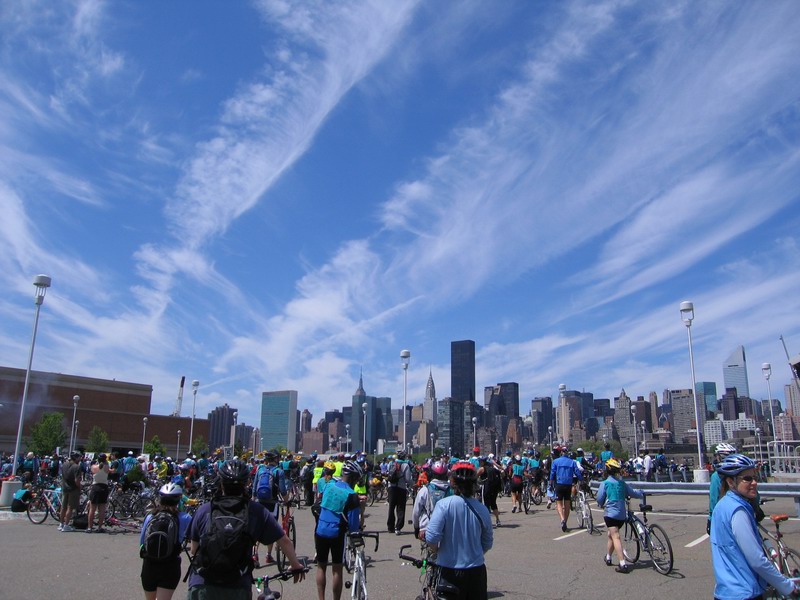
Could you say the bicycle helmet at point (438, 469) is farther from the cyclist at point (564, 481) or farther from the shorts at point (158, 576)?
the cyclist at point (564, 481)

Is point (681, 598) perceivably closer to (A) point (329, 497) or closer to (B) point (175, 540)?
(A) point (329, 497)

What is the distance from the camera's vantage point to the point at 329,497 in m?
8.09

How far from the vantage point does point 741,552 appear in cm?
443

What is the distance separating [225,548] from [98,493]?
13362 millimetres

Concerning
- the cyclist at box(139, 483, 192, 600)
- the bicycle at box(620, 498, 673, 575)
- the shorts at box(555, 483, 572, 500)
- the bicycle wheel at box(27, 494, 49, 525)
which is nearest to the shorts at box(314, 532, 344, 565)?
the cyclist at box(139, 483, 192, 600)

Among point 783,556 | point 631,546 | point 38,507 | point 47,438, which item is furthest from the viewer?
point 47,438

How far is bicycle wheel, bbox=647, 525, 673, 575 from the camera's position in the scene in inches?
401

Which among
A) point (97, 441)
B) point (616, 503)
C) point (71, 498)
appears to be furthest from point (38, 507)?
point (97, 441)

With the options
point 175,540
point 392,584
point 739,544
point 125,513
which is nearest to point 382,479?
point 125,513

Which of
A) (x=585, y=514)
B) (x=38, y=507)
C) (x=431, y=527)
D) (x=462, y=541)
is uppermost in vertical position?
(x=431, y=527)

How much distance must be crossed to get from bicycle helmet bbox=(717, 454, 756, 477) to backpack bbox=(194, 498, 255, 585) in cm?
357

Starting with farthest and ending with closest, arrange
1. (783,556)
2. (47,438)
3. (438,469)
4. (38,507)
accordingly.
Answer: (47,438) → (38,507) → (438,469) → (783,556)

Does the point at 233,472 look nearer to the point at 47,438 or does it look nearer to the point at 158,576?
the point at 158,576

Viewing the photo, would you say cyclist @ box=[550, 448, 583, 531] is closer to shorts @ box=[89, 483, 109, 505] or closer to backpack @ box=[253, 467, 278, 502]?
backpack @ box=[253, 467, 278, 502]
